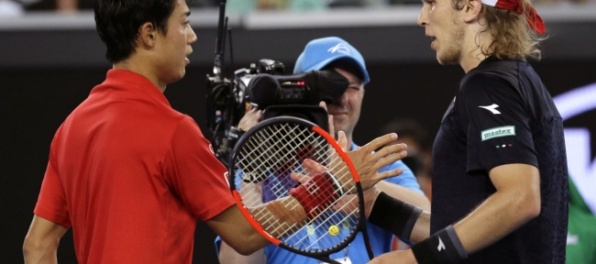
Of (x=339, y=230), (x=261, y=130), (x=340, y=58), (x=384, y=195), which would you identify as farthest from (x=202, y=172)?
(x=340, y=58)

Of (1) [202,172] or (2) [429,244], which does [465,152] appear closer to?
(2) [429,244]

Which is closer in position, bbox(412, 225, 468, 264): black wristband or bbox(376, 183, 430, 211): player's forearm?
bbox(412, 225, 468, 264): black wristband

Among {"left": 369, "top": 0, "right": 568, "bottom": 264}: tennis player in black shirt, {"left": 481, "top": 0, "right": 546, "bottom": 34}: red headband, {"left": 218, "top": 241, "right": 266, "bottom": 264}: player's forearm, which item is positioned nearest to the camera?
{"left": 369, "top": 0, "right": 568, "bottom": 264}: tennis player in black shirt

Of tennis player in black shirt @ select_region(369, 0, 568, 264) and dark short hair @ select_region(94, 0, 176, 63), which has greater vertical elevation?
dark short hair @ select_region(94, 0, 176, 63)

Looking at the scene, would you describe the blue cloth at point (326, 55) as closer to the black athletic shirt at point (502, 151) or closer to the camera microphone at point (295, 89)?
the camera microphone at point (295, 89)

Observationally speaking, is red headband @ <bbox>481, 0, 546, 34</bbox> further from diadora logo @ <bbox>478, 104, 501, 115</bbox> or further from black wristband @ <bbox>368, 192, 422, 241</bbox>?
black wristband @ <bbox>368, 192, 422, 241</bbox>

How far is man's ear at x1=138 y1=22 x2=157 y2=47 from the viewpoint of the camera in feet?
10.2

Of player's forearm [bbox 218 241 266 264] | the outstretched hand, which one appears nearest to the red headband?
the outstretched hand

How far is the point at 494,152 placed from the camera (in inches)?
118

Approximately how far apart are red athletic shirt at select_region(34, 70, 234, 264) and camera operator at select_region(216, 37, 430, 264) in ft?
2.21

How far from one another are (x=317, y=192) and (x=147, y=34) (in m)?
0.64

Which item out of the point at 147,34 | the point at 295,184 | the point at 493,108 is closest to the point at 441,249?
the point at 493,108

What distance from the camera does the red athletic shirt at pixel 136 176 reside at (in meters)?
2.99

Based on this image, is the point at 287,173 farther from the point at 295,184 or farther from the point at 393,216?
the point at 393,216
